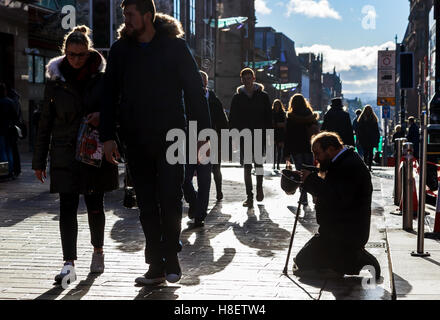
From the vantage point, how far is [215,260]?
6.66m

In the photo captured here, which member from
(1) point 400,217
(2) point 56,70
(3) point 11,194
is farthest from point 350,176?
(3) point 11,194

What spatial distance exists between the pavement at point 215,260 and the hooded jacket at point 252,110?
1176 millimetres

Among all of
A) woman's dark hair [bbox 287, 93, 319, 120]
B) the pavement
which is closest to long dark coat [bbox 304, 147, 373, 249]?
the pavement

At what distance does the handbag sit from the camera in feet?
18.6

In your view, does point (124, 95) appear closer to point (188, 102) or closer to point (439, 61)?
point (188, 102)

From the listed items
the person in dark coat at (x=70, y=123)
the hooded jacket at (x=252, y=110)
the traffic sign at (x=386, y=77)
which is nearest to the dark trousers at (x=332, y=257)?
the person in dark coat at (x=70, y=123)

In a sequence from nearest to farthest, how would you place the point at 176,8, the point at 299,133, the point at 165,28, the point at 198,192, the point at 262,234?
the point at 165,28
the point at 262,234
the point at 198,192
the point at 299,133
the point at 176,8

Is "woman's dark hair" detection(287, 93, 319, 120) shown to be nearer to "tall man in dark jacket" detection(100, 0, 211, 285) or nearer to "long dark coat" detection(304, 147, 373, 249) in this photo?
"long dark coat" detection(304, 147, 373, 249)

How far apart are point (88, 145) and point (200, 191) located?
3510 millimetres

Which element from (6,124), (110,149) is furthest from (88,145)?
(6,124)

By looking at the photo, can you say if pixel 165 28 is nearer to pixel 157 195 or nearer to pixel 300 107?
pixel 157 195

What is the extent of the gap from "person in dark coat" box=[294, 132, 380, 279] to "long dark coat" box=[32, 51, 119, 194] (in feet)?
5.60

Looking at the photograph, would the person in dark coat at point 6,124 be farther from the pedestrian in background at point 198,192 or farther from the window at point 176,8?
the window at point 176,8
